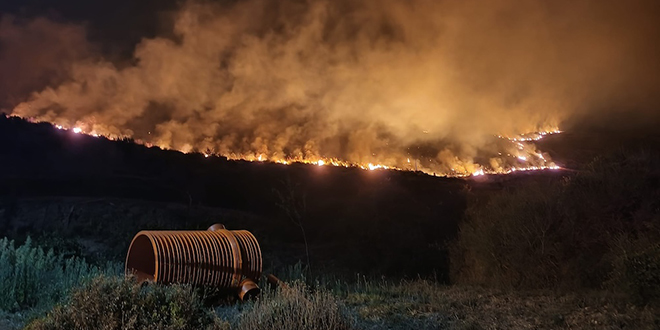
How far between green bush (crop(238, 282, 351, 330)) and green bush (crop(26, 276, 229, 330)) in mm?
425

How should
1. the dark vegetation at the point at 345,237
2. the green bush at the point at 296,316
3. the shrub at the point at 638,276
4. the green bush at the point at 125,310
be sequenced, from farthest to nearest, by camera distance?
the shrub at the point at 638,276
the dark vegetation at the point at 345,237
the green bush at the point at 296,316
the green bush at the point at 125,310

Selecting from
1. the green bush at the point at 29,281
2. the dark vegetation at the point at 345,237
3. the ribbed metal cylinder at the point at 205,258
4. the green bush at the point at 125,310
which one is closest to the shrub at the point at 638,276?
the dark vegetation at the point at 345,237

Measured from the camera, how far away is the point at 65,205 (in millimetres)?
24156

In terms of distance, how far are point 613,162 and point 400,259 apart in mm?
8871

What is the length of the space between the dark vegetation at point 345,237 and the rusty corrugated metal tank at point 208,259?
1.67ft

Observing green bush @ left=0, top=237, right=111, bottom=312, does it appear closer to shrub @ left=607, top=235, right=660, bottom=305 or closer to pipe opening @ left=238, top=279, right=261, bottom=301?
pipe opening @ left=238, top=279, right=261, bottom=301

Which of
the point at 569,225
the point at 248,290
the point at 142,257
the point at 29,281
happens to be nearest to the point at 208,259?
the point at 248,290

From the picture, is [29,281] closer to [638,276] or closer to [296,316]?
[296,316]

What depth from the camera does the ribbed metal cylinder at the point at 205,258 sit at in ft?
30.0

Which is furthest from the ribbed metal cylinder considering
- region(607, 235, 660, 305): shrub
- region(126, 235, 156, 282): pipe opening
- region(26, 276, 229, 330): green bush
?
region(607, 235, 660, 305): shrub

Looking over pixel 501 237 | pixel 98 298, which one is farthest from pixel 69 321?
pixel 501 237

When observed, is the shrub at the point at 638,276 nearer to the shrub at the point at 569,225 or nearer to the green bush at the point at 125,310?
the shrub at the point at 569,225

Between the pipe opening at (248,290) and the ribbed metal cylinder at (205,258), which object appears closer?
the ribbed metal cylinder at (205,258)

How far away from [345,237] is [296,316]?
1875 cm
